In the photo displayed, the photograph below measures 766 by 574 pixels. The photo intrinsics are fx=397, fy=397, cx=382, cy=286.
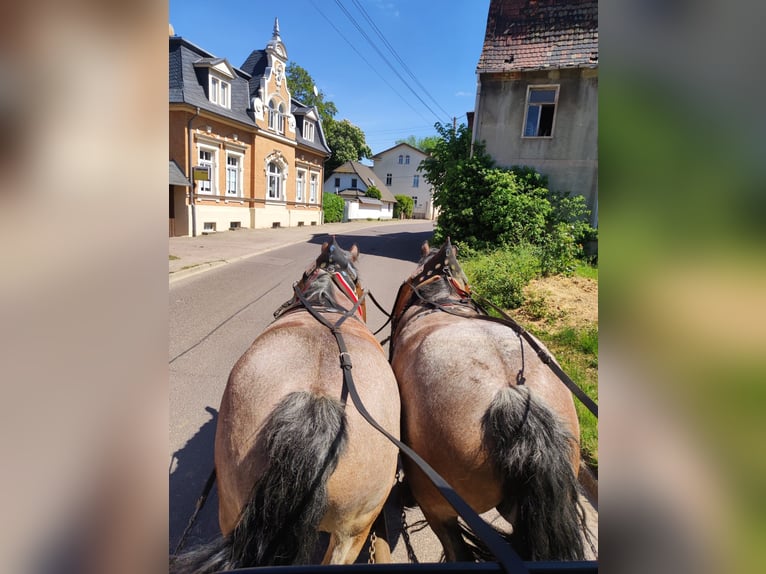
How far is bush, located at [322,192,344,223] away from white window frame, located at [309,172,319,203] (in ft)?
8.90

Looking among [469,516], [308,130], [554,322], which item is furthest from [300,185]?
[469,516]

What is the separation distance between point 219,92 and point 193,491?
65.1 ft

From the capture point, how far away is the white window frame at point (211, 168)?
17391 millimetres

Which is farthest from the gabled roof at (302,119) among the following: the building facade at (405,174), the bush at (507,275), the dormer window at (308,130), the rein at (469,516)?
the building facade at (405,174)

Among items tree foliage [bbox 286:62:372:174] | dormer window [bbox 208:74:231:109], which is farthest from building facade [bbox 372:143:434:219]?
dormer window [bbox 208:74:231:109]

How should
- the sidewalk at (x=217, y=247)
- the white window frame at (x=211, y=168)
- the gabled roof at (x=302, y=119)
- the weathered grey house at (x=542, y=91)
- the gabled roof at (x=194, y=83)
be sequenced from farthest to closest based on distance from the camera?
the gabled roof at (x=302, y=119) → the white window frame at (x=211, y=168) → the gabled roof at (x=194, y=83) → the weathered grey house at (x=542, y=91) → the sidewalk at (x=217, y=247)

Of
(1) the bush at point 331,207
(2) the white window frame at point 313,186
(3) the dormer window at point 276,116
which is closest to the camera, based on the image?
(3) the dormer window at point 276,116

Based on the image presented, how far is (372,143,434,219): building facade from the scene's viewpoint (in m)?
59.9

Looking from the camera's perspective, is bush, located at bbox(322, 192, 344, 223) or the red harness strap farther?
bush, located at bbox(322, 192, 344, 223)

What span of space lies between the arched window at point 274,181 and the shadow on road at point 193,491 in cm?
2098

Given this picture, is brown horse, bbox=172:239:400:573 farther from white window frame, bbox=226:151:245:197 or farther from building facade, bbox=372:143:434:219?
building facade, bbox=372:143:434:219

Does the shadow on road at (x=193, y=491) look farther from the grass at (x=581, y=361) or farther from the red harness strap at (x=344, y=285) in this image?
the grass at (x=581, y=361)
